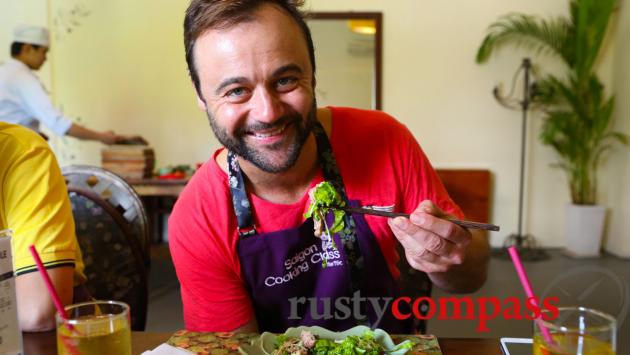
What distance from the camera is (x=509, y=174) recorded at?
189 inches

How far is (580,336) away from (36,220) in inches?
48.7

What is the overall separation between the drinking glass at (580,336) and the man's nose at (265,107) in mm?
716

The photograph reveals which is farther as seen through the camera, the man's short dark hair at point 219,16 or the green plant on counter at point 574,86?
the green plant on counter at point 574,86

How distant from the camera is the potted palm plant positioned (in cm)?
430

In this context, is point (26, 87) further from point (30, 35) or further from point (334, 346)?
point (334, 346)

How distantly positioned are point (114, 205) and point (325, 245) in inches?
29.1

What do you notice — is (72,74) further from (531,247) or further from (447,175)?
(531,247)

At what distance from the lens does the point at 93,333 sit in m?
0.82

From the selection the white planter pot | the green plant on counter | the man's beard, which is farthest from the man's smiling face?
the white planter pot

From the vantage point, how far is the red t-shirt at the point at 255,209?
52.7 inches

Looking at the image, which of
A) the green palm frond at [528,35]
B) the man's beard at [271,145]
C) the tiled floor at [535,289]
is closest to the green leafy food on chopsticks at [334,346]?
the man's beard at [271,145]

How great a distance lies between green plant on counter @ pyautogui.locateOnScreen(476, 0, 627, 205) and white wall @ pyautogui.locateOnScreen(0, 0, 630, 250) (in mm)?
132

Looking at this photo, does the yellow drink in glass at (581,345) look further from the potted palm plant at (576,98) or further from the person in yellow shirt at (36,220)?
the potted palm plant at (576,98)

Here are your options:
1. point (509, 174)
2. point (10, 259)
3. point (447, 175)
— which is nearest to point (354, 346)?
point (10, 259)
